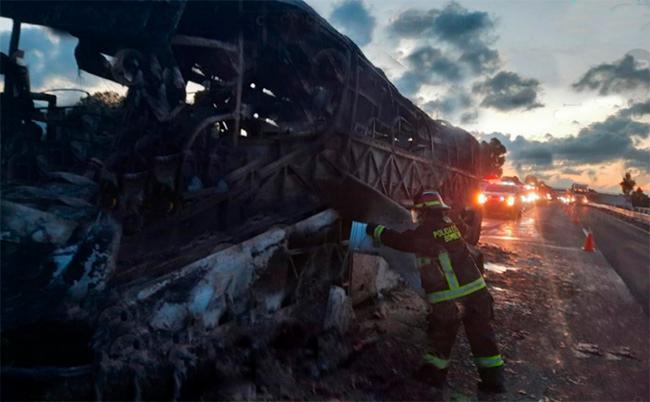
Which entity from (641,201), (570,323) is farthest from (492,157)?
(641,201)

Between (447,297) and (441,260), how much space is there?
1.24ft

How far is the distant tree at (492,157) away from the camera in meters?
17.2

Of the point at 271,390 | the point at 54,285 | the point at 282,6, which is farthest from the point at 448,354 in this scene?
the point at 282,6

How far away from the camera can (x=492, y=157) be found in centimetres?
1803

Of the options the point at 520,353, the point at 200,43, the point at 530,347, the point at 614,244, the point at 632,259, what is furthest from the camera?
the point at 614,244

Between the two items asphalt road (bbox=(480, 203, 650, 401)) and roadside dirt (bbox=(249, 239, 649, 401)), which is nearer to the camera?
roadside dirt (bbox=(249, 239, 649, 401))

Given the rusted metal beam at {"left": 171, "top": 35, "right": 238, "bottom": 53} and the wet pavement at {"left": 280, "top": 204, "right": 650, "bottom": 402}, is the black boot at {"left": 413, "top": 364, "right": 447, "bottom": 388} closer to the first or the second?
the wet pavement at {"left": 280, "top": 204, "right": 650, "bottom": 402}

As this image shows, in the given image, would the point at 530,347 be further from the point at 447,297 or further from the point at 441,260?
the point at 441,260

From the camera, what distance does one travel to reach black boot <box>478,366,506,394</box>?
13.9ft

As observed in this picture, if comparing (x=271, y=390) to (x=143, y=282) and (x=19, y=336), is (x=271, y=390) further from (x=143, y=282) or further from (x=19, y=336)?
(x=19, y=336)

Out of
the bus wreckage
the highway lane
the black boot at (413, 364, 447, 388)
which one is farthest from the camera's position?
the highway lane

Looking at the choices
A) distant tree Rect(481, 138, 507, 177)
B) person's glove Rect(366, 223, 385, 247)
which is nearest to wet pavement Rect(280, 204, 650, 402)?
person's glove Rect(366, 223, 385, 247)

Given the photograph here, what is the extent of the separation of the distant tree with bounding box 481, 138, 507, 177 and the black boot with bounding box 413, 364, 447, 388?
552 inches

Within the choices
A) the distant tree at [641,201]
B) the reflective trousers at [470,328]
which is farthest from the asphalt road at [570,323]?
the distant tree at [641,201]
